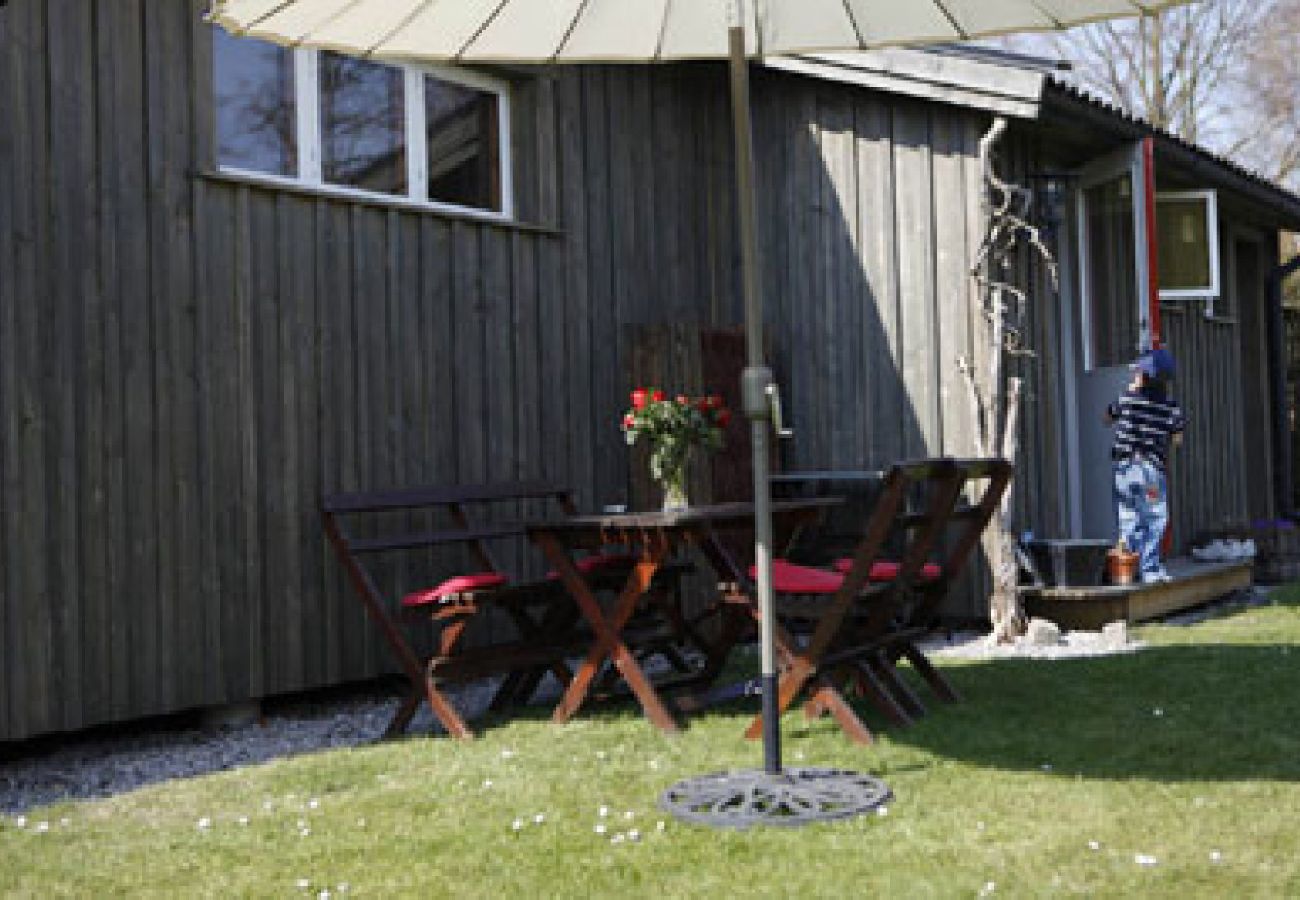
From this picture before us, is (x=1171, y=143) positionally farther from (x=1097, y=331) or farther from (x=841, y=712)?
(x=841, y=712)

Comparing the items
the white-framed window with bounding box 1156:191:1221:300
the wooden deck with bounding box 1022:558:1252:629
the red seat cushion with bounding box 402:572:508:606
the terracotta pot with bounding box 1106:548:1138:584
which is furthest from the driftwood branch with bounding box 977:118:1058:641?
the red seat cushion with bounding box 402:572:508:606

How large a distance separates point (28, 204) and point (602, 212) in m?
3.22

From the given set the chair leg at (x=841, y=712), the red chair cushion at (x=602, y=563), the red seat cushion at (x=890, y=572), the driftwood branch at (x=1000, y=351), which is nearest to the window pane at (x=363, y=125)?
the red chair cushion at (x=602, y=563)

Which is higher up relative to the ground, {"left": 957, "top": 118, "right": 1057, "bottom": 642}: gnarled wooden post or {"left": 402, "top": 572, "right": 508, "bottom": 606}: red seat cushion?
{"left": 957, "top": 118, "right": 1057, "bottom": 642}: gnarled wooden post

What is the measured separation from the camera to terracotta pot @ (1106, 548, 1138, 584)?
734 centimetres

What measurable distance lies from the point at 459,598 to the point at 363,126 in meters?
2.52

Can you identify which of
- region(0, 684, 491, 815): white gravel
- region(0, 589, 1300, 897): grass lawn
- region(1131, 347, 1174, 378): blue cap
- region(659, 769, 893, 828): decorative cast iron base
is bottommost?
region(0, 684, 491, 815): white gravel

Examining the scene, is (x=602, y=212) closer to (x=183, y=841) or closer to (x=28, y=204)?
(x=28, y=204)

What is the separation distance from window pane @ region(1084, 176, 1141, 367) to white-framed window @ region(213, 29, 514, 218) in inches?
143

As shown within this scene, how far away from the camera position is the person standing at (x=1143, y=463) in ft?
24.4

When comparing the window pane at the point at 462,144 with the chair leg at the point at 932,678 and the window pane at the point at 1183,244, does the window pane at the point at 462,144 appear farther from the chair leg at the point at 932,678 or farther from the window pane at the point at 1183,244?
the window pane at the point at 1183,244

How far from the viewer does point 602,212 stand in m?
7.34

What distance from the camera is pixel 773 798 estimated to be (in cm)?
361

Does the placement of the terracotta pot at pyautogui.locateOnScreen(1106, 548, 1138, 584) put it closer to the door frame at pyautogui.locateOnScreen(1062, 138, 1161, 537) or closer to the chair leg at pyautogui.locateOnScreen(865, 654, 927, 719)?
the door frame at pyautogui.locateOnScreen(1062, 138, 1161, 537)
